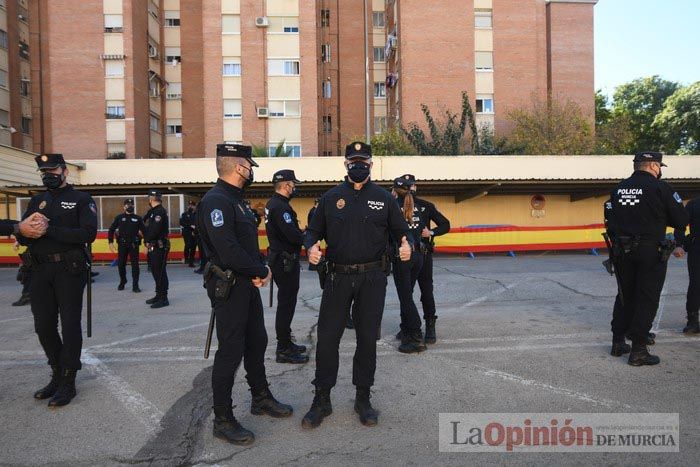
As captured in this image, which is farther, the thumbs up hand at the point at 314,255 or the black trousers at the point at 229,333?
the thumbs up hand at the point at 314,255

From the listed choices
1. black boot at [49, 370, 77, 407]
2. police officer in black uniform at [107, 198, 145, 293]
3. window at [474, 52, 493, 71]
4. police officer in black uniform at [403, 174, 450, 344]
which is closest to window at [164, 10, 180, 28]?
window at [474, 52, 493, 71]

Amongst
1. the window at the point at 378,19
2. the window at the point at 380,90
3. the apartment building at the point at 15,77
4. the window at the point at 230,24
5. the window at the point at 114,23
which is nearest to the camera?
the apartment building at the point at 15,77

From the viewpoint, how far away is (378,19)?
39.0 metres

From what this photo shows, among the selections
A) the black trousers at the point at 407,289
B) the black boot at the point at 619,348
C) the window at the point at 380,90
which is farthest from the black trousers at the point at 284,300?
the window at the point at 380,90

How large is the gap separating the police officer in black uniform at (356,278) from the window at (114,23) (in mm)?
32253

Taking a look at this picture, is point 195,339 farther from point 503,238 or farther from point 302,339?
point 503,238

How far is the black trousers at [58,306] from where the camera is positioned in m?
4.08

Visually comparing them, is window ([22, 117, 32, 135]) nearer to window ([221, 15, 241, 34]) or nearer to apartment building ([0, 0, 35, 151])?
apartment building ([0, 0, 35, 151])

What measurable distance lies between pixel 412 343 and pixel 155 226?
5654 mm

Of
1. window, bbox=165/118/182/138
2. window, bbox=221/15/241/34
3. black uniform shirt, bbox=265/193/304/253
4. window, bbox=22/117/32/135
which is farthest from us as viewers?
window, bbox=165/118/182/138

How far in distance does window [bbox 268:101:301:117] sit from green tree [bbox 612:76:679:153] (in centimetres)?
3031

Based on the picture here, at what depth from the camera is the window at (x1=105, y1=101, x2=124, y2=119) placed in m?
30.2

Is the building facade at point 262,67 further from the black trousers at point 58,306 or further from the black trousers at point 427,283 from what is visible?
the black trousers at point 58,306

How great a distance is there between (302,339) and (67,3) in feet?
109
